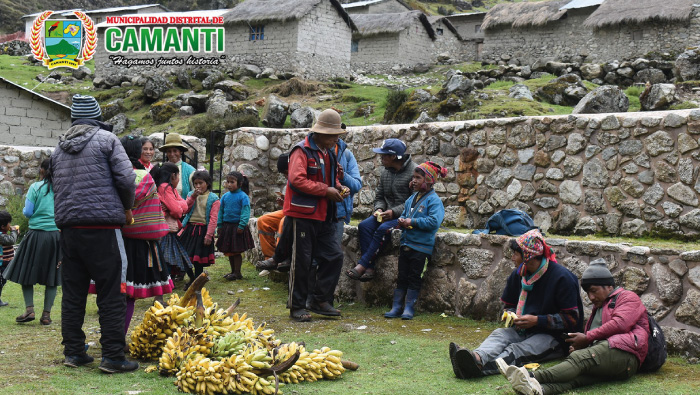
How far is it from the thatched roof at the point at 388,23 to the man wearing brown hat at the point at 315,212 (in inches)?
1302

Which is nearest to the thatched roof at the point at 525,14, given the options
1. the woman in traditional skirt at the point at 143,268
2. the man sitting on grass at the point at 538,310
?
the man sitting on grass at the point at 538,310

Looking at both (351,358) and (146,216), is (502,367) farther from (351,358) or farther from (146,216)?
(146,216)

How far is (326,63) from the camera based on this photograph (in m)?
36.5

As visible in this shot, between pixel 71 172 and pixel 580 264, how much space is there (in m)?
4.04

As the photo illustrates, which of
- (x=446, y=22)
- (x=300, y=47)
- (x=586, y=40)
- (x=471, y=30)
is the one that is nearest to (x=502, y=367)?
(x=300, y=47)

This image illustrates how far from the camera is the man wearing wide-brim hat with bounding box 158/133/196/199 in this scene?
8.24 metres

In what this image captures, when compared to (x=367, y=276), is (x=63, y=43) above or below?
above

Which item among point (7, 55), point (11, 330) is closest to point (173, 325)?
point (11, 330)

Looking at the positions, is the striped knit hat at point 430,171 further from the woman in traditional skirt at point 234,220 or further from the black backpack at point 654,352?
the woman in traditional skirt at point 234,220

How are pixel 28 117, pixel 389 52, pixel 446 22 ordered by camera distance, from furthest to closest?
pixel 446 22 → pixel 389 52 → pixel 28 117

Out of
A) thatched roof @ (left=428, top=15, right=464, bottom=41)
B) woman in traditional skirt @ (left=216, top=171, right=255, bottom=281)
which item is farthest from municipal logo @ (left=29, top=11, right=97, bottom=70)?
woman in traditional skirt @ (left=216, top=171, right=255, bottom=281)

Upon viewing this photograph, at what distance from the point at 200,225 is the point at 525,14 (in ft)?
105

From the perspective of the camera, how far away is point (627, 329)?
473cm

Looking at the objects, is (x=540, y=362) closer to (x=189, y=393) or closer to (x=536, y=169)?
(x=189, y=393)
